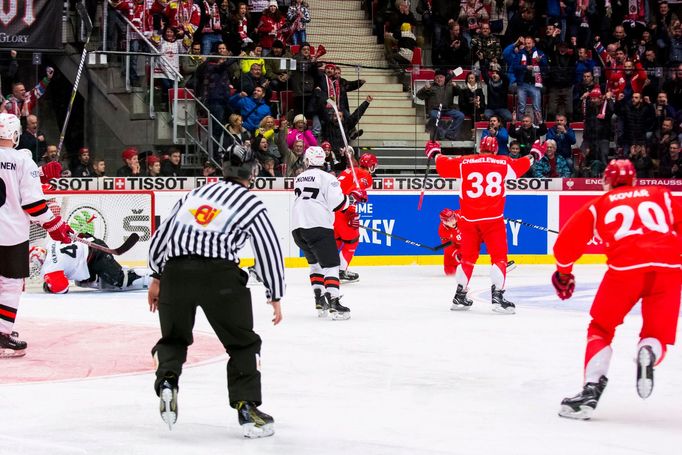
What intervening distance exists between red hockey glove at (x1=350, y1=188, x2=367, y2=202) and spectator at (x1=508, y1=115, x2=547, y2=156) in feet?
14.7

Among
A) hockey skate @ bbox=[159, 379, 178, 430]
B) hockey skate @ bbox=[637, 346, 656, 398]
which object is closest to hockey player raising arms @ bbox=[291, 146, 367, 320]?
hockey skate @ bbox=[637, 346, 656, 398]

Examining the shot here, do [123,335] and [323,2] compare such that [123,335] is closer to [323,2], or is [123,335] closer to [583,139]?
[583,139]

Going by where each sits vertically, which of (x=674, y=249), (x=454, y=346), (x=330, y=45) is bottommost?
(x=454, y=346)

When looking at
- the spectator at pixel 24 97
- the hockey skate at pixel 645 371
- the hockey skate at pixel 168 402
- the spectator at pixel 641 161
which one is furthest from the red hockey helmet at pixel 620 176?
the spectator at pixel 641 161

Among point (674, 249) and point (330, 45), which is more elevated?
point (330, 45)

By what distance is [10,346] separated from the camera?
8.08 metres

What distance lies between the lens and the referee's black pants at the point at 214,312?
5457 millimetres

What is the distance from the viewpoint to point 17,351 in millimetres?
8070

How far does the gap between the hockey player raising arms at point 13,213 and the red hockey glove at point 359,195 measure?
540 centimetres

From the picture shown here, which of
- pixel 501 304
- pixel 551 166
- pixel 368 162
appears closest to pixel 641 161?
pixel 551 166

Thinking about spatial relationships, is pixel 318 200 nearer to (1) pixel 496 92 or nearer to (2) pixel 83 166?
(2) pixel 83 166

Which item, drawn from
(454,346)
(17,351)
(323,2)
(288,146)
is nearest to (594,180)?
(288,146)

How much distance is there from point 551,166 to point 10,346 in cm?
1011

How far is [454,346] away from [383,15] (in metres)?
11.8
